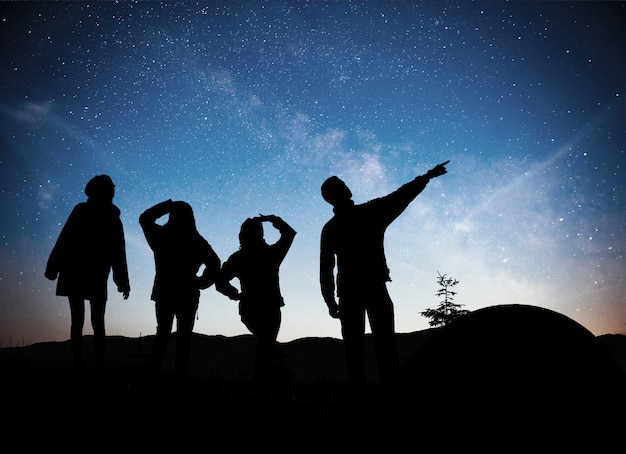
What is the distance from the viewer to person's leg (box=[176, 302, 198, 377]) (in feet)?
13.6

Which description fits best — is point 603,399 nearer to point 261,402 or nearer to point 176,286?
point 261,402

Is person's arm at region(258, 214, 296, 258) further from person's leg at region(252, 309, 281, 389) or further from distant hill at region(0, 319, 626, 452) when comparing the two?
distant hill at region(0, 319, 626, 452)

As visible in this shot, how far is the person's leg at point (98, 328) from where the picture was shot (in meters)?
4.66

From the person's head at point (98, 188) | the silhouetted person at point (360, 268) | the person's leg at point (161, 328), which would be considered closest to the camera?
the silhouetted person at point (360, 268)

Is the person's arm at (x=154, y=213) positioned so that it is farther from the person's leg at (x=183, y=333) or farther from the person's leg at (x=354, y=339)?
the person's leg at (x=354, y=339)

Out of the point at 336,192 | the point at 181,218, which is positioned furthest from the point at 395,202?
the point at 181,218

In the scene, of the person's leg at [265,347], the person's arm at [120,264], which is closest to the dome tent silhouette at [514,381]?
the person's leg at [265,347]

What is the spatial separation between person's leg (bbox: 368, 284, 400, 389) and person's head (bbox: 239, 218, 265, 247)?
1864 mm

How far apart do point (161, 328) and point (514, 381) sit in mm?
3746

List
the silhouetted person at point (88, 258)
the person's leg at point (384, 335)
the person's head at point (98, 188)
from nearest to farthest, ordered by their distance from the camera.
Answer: the person's leg at point (384, 335) → the silhouetted person at point (88, 258) → the person's head at point (98, 188)

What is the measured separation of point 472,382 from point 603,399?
49cm

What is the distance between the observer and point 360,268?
12.9 feet

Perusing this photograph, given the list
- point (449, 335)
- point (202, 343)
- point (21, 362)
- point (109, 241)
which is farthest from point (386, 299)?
point (202, 343)

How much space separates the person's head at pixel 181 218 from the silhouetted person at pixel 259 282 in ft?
2.41
